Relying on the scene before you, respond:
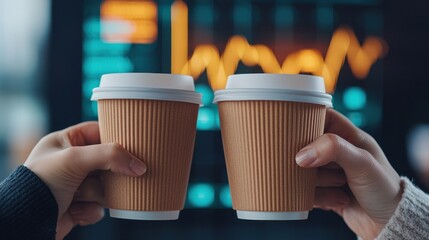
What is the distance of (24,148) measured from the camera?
3055 mm

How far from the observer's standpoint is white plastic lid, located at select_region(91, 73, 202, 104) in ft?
3.07

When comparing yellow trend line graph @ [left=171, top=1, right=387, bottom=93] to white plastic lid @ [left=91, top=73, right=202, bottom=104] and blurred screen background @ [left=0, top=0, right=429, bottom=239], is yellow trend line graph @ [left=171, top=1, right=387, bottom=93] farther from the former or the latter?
white plastic lid @ [left=91, top=73, right=202, bottom=104]

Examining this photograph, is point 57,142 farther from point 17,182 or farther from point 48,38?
point 48,38

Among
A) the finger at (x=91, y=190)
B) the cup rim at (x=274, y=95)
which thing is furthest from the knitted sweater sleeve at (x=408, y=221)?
Answer: the finger at (x=91, y=190)

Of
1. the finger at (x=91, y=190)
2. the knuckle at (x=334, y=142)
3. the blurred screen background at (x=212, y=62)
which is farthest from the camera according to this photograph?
the blurred screen background at (x=212, y=62)

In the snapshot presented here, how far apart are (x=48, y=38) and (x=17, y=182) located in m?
2.24

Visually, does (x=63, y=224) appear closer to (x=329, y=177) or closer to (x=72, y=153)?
(x=72, y=153)

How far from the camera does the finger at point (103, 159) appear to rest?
0.91 m

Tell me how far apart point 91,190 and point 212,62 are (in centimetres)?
212

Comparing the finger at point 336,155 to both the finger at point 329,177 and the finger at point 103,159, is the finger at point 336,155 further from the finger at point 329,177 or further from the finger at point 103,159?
the finger at point 103,159

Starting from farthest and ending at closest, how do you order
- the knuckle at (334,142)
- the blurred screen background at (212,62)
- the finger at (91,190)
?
the blurred screen background at (212,62), the finger at (91,190), the knuckle at (334,142)

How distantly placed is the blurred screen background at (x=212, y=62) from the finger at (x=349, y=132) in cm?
198

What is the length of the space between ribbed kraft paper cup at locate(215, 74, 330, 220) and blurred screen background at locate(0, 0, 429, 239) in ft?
6.82

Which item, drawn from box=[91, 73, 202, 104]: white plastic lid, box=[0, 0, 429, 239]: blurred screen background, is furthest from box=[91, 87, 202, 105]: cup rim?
box=[0, 0, 429, 239]: blurred screen background
